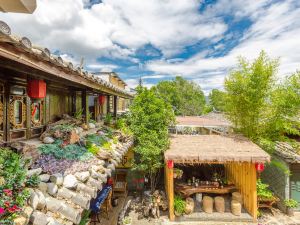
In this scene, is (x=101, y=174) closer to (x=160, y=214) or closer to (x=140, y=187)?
(x=160, y=214)

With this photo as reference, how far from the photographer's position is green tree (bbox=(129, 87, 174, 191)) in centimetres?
1027

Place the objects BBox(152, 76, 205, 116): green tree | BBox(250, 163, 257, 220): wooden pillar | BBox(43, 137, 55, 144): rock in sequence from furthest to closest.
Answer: BBox(152, 76, 205, 116): green tree, BBox(250, 163, 257, 220): wooden pillar, BBox(43, 137, 55, 144): rock

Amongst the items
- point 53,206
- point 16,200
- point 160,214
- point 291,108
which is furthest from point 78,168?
point 291,108

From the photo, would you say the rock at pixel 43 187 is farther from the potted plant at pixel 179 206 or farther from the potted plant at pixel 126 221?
the potted plant at pixel 179 206

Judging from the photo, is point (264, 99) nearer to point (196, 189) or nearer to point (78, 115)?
point (196, 189)

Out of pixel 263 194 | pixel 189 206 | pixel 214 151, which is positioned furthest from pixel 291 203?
pixel 189 206

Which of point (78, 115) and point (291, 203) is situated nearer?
point (78, 115)

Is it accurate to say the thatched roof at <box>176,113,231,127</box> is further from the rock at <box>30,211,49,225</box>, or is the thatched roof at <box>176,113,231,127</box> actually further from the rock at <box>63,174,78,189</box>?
the rock at <box>30,211,49,225</box>

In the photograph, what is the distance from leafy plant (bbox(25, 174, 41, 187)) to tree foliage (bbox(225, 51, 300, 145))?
10034 millimetres

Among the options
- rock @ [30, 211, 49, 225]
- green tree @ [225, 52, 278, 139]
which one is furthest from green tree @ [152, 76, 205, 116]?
rock @ [30, 211, 49, 225]

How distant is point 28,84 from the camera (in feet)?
15.4

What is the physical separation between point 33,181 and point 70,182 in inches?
24.3

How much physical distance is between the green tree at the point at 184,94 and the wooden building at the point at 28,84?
42.7 m

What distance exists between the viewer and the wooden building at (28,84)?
249 cm
